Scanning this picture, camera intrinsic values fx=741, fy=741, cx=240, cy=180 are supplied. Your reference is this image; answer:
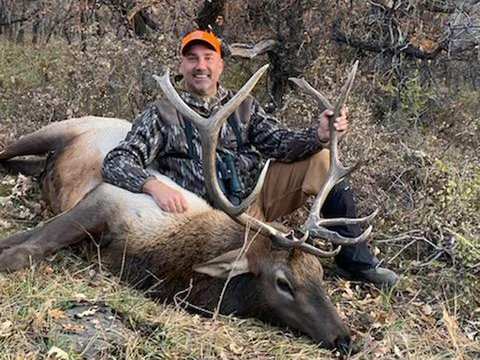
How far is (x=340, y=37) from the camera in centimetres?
864

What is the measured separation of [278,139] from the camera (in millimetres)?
5344

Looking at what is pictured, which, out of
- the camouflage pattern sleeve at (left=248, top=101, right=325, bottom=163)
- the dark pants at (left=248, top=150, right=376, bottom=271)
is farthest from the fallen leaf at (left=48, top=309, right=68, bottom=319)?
the camouflage pattern sleeve at (left=248, top=101, right=325, bottom=163)

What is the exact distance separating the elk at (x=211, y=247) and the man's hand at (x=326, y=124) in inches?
3.2

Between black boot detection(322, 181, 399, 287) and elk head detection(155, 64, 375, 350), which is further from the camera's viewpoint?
black boot detection(322, 181, 399, 287)

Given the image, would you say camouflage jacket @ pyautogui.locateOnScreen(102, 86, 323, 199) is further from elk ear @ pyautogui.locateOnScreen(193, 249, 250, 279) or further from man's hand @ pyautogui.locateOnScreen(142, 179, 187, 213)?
elk ear @ pyautogui.locateOnScreen(193, 249, 250, 279)

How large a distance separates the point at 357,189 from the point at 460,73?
389 cm

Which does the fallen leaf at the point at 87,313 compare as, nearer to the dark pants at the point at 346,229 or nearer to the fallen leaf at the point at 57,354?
the fallen leaf at the point at 57,354

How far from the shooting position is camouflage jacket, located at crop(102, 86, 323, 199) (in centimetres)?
493

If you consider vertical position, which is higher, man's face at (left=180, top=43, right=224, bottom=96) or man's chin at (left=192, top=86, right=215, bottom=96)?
man's face at (left=180, top=43, right=224, bottom=96)

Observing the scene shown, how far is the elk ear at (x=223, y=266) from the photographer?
171 inches

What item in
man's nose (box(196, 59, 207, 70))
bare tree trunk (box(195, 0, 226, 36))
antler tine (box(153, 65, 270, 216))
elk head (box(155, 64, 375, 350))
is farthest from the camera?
bare tree trunk (box(195, 0, 226, 36))

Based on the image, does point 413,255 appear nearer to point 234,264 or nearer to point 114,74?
point 234,264

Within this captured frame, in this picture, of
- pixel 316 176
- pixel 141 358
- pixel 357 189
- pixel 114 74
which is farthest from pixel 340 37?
pixel 141 358

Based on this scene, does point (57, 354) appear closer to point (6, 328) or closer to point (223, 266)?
point (6, 328)
